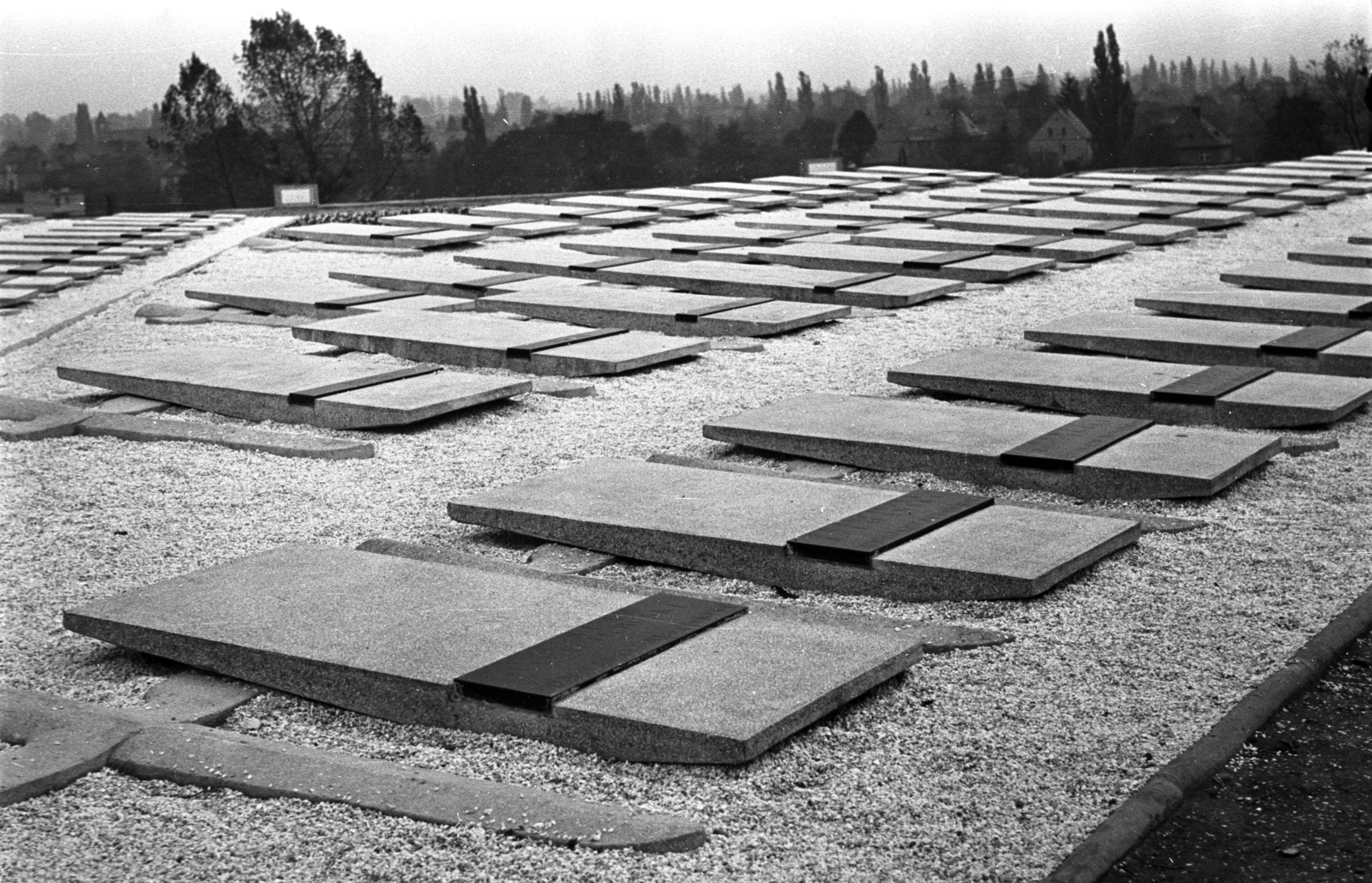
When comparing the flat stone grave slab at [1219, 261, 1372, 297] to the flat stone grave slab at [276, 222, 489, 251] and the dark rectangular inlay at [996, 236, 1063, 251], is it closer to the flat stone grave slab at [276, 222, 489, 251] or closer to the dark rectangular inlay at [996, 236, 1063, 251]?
the dark rectangular inlay at [996, 236, 1063, 251]

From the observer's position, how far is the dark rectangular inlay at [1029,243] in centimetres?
1258

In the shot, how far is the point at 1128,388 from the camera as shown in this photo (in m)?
6.46

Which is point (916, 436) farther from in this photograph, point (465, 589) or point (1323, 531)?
point (465, 589)

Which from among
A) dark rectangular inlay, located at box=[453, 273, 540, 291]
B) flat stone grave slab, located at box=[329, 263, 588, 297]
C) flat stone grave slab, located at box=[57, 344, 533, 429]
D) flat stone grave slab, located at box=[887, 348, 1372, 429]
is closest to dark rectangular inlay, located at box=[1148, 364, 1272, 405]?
flat stone grave slab, located at box=[887, 348, 1372, 429]

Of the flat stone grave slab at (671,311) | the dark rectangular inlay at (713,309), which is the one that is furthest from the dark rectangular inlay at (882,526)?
the dark rectangular inlay at (713,309)

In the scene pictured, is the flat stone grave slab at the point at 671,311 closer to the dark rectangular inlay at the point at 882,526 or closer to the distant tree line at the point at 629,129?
the dark rectangular inlay at the point at 882,526

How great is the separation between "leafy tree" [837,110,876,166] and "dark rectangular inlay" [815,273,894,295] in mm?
16543

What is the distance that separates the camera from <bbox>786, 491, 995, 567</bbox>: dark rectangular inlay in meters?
4.25

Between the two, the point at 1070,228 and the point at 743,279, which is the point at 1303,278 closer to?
the point at 743,279

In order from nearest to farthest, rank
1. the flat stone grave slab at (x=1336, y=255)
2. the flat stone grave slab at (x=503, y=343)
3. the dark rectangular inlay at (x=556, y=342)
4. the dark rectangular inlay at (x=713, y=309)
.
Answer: the flat stone grave slab at (x=503, y=343) → the dark rectangular inlay at (x=556, y=342) → the dark rectangular inlay at (x=713, y=309) → the flat stone grave slab at (x=1336, y=255)

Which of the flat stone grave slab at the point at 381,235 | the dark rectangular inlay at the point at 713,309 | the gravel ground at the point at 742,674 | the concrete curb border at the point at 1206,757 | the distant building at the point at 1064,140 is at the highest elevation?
the distant building at the point at 1064,140

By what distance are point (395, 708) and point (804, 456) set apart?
2.66m

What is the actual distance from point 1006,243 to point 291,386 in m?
7.55

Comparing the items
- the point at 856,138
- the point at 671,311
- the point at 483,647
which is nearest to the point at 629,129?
the point at 856,138
